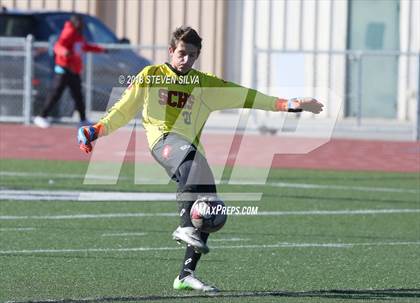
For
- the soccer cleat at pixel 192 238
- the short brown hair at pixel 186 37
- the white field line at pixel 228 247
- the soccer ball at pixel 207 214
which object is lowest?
the white field line at pixel 228 247

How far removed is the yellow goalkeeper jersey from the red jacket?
522 inches

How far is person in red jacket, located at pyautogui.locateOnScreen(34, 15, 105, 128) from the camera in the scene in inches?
881

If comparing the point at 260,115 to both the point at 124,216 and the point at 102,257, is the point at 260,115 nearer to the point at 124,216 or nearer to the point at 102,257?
the point at 124,216

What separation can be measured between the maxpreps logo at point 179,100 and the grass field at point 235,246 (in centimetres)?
114

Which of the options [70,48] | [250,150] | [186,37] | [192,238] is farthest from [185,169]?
[70,48]

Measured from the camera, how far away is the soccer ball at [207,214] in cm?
873

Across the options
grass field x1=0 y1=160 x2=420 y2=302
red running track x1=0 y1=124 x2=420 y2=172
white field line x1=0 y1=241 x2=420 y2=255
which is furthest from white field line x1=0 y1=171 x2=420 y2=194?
white field line x1=0 y1=241 x2=420 y2=255

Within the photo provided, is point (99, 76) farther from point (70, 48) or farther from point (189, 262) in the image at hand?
point (189, 262)

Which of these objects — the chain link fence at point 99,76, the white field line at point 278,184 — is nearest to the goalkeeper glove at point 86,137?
the white field line at point 278,184

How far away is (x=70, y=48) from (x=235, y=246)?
38.1 ft

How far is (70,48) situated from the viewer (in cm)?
2252

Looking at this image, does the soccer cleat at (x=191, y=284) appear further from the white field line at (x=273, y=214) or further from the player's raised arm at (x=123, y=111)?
the white field line at (x=273, y=214)

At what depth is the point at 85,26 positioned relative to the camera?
25094 mm

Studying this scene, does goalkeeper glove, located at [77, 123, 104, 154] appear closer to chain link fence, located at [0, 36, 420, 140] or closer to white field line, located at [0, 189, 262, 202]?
white field line, located at [0, 189, 262, 202]
